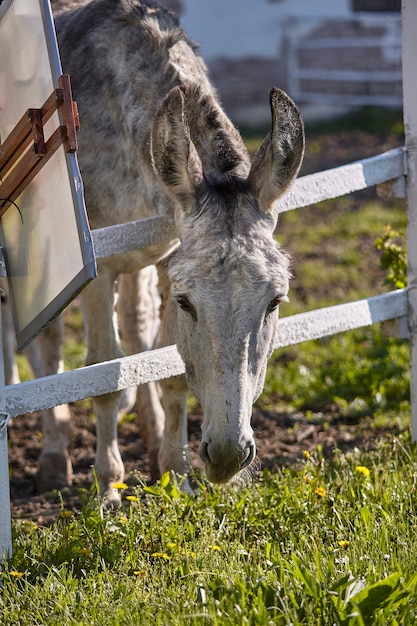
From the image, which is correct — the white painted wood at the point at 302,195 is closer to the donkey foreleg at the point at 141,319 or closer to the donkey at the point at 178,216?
the donkey at the point at 178,216

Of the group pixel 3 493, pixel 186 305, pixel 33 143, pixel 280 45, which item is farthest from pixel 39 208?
pixel 280 45

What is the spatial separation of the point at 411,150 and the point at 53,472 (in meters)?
2.48

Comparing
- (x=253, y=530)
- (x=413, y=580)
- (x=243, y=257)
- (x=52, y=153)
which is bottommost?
(x=253, y=530)

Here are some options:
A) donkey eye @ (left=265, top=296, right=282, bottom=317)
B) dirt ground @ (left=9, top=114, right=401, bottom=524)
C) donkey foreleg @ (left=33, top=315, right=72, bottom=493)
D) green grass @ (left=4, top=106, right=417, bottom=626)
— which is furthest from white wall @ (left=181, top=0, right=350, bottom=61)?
donkey eye @ (left=265, top=296, right=282, bottom=317)

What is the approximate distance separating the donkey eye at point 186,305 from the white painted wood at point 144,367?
0.55m

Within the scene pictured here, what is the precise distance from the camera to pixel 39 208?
318 centimetres

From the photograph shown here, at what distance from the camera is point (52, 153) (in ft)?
9.93

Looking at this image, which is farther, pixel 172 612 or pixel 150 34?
pixel 150 34

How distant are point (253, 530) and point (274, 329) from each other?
783 millimetres

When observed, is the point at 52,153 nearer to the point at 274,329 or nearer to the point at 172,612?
the point at 274,329

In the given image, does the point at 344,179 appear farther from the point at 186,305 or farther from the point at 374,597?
the point at 374,597

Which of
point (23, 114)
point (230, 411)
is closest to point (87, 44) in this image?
point (23, 114)

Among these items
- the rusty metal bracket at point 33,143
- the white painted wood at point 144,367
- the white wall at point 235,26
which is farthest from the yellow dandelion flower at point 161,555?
the white wall at point 235,26

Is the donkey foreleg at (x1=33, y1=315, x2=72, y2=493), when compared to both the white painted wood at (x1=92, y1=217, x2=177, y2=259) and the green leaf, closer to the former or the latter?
the white painted wood at (x1=92, y1=217, x2=177, y2=259)
